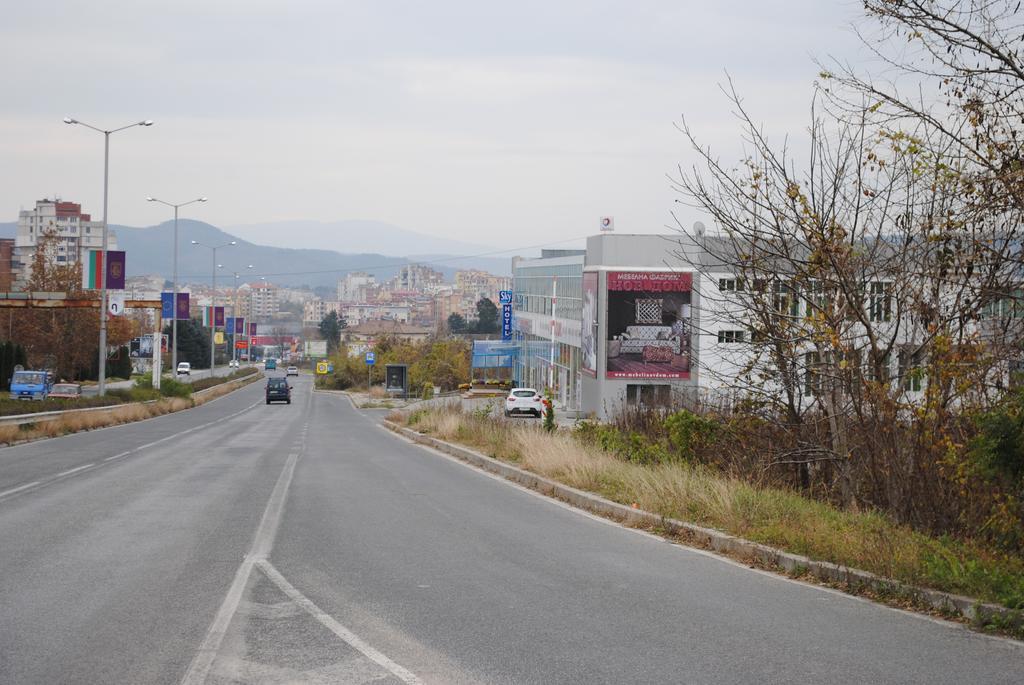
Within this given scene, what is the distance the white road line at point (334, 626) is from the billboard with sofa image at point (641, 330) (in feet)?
171

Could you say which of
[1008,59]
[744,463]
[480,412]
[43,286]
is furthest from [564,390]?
[1008,59]

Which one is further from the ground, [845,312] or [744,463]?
[845,312]

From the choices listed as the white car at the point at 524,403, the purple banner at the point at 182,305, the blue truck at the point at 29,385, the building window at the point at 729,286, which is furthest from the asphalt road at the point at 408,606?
the purple banner at the point at 182,305

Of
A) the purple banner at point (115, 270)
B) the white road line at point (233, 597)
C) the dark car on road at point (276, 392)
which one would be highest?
the purple banner at point (115, 270)

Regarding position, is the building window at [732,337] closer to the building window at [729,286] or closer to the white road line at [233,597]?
the building window at [729,286]

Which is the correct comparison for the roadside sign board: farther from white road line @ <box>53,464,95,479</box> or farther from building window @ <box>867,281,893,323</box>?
building window @ <box>867,281,893,323</box>

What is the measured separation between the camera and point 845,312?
14.4 meters

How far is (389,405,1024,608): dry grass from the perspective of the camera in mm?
8820

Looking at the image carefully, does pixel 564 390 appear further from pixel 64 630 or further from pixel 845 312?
pixel 64 630

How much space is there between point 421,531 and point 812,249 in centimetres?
596

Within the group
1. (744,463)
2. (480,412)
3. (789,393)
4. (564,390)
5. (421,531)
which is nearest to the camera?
(421,531)

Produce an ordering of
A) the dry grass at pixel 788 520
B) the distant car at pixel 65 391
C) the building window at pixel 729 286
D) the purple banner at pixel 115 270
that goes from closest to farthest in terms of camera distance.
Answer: the dry grass at pixel 788 520
the building window at pixel 729 286
the purple banner at pixel 115 270
the distant car at pixel 65 391

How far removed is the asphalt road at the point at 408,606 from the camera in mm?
6805

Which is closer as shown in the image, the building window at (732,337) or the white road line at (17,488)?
the building window at (732,337)
